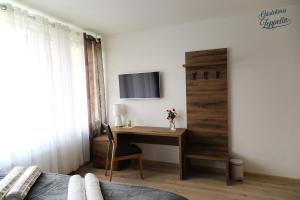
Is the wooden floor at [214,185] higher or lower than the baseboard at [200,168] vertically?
lower

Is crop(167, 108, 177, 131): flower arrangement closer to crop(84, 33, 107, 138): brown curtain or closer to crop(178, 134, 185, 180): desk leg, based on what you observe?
crop(178, 134, 185, 180): desk leg

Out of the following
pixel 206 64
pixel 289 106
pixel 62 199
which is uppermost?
pixel 206 64

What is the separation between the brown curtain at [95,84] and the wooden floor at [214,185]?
880 mm

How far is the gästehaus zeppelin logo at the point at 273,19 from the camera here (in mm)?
2781

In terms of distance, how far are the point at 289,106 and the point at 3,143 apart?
3635 mm

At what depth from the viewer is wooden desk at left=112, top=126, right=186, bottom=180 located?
3.05 metres

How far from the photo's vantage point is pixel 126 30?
3.63 m

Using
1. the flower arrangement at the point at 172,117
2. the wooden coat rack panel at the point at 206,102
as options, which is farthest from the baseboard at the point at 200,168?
the flower arrangement at the point at 172,117

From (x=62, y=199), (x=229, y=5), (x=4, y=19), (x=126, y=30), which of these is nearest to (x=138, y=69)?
(x=126, y=30)

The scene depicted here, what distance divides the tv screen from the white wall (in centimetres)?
13

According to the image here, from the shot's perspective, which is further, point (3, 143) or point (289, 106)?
point (289, 106)

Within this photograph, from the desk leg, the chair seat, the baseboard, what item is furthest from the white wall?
the chair seat

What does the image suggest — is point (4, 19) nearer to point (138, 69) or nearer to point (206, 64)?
point (138, 69)

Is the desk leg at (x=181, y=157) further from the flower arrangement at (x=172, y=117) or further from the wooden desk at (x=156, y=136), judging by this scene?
the flower arrangement at (x=172, y=117)
